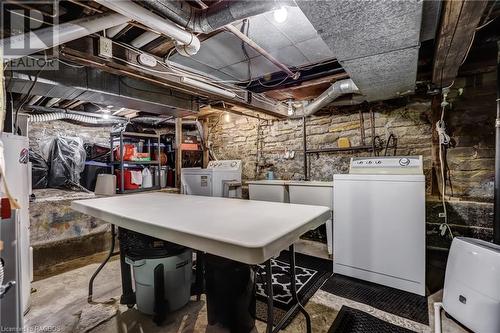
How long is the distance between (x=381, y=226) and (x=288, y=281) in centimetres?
118

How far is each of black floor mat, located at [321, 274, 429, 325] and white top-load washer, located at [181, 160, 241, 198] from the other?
225cm

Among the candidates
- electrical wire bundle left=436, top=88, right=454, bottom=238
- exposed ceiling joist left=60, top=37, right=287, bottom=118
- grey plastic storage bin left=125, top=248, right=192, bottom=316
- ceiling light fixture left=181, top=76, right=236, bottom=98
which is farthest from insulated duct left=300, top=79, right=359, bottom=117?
grey plastic storage bin left=125, top=248, right=192, bottom=316

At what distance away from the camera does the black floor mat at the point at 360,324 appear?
1872mm

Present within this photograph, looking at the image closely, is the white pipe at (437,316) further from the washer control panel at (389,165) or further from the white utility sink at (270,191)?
the white utility sink at (270,191)

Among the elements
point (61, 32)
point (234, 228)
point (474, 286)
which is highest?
point (61, 32)

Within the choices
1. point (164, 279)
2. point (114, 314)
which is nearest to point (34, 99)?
point (114, 314)

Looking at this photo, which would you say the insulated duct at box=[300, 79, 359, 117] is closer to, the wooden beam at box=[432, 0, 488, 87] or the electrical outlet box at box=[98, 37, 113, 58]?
the wooden beam at box=[432, 0, 488, 87]

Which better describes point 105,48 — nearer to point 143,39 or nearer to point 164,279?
point 143,39

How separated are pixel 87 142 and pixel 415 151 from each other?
579 centimetres

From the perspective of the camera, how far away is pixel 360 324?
1943 millimetres

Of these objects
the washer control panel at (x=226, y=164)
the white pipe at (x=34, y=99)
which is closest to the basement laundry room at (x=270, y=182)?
the white pipe at (x=34, y=99)

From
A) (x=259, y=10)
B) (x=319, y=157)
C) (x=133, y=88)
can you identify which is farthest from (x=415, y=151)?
(x=133, y=88)

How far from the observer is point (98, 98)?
268cm

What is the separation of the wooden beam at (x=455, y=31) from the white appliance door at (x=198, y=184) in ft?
11.0
